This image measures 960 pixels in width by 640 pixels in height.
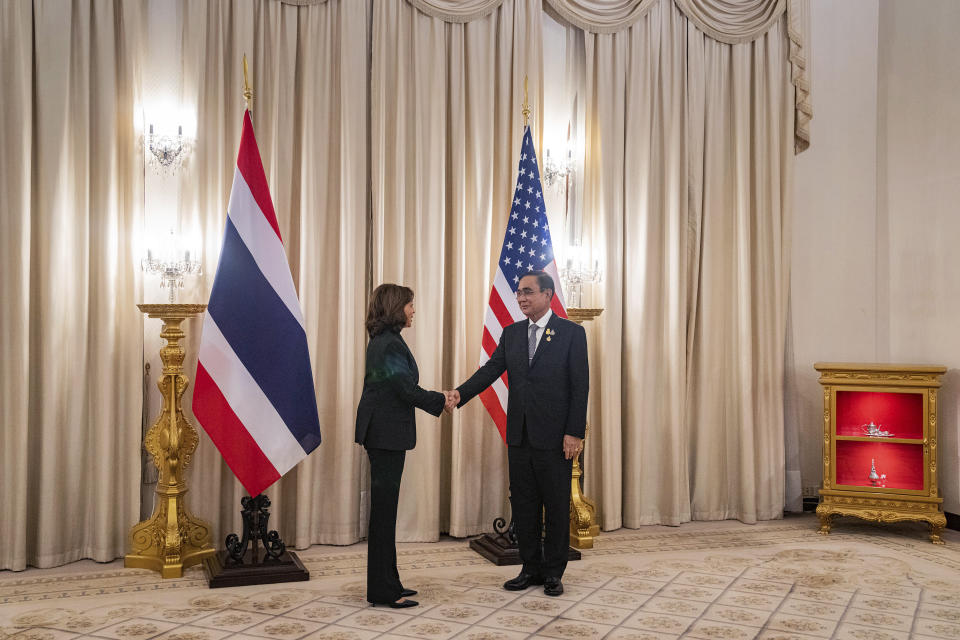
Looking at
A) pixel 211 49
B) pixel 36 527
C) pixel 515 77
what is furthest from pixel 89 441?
pixel 515 77

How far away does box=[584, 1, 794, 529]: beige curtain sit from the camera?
5887mm

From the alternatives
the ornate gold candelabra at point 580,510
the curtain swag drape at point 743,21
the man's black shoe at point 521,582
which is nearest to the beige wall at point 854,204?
the curtain swag drape at point 743,21

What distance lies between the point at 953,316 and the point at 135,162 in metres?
5.62

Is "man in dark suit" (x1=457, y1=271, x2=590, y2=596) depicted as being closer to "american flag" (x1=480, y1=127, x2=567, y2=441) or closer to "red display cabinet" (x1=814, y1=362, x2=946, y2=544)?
"american flag" (x1=480, y1=127, x2=567, y2=441)

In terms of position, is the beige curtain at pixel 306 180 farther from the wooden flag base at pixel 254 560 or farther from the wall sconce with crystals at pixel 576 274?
the wall sconce with crystals at pixel 576 274

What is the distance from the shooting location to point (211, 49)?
498 cm

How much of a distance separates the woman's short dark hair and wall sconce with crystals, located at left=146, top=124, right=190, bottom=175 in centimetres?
172

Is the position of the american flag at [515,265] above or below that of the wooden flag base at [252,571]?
above

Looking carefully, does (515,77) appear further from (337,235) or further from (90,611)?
(90,611)

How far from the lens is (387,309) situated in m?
3.94

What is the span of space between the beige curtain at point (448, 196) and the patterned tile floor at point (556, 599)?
1.45 feet

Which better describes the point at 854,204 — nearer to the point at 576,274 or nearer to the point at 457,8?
the point at 576,274

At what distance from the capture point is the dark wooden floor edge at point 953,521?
19.2 feet

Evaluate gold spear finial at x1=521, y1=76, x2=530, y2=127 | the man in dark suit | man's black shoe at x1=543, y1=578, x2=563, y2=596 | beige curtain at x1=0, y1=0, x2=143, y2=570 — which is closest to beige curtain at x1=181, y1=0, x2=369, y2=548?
beige curtain at x1=0, y1=0, x2=143, y2=570
